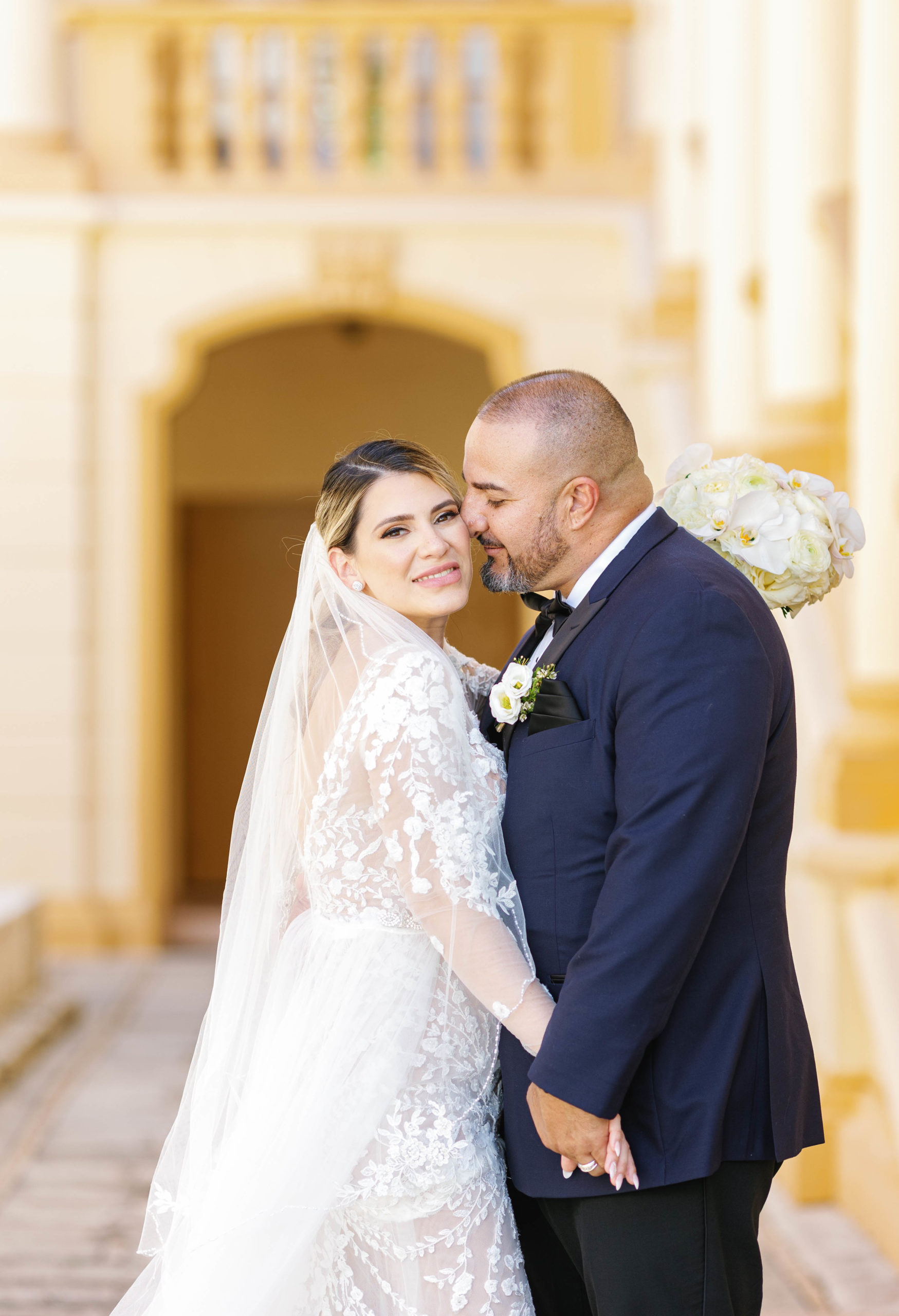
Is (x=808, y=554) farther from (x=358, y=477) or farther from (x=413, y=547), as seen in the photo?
(x=358, y=477)

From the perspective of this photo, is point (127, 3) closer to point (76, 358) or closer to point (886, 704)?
point (76, 358)

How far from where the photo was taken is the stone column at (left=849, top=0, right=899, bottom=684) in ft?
12.6

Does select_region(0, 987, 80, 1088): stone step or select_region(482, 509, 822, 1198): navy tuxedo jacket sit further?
select_region(0, 987, 80, 1088): stone step

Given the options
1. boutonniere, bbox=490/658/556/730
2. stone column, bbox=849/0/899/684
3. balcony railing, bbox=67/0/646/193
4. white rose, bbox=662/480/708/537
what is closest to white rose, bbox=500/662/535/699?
boutonniere, bbox=490/658/556/730

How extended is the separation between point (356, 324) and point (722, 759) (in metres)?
8.30

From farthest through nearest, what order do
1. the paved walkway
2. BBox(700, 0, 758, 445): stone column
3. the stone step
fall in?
1. BBox(700, 0, 758, 445): stone column
2. the stone step
3. the paved walkway

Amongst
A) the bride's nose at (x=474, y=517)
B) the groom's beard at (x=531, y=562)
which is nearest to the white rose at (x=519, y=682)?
the groom's beard at (x=531, y=562)

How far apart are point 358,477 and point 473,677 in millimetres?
421

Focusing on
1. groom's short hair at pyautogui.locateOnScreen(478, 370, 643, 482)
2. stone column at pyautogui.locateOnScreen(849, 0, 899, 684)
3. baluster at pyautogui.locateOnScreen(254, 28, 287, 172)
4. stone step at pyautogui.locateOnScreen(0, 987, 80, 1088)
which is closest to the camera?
groom's short hair at pyautogui.locateOnScreen(478, 370, 643, 482)

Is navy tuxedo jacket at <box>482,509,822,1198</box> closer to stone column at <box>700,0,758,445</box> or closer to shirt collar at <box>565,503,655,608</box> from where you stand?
shirt collar at <box>565,503,655,608</box>

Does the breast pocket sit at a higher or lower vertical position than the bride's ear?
lower

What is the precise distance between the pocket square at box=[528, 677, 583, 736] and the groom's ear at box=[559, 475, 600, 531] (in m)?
0.23

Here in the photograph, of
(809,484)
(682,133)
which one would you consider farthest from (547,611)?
(682,133)

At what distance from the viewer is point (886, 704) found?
160 inches
